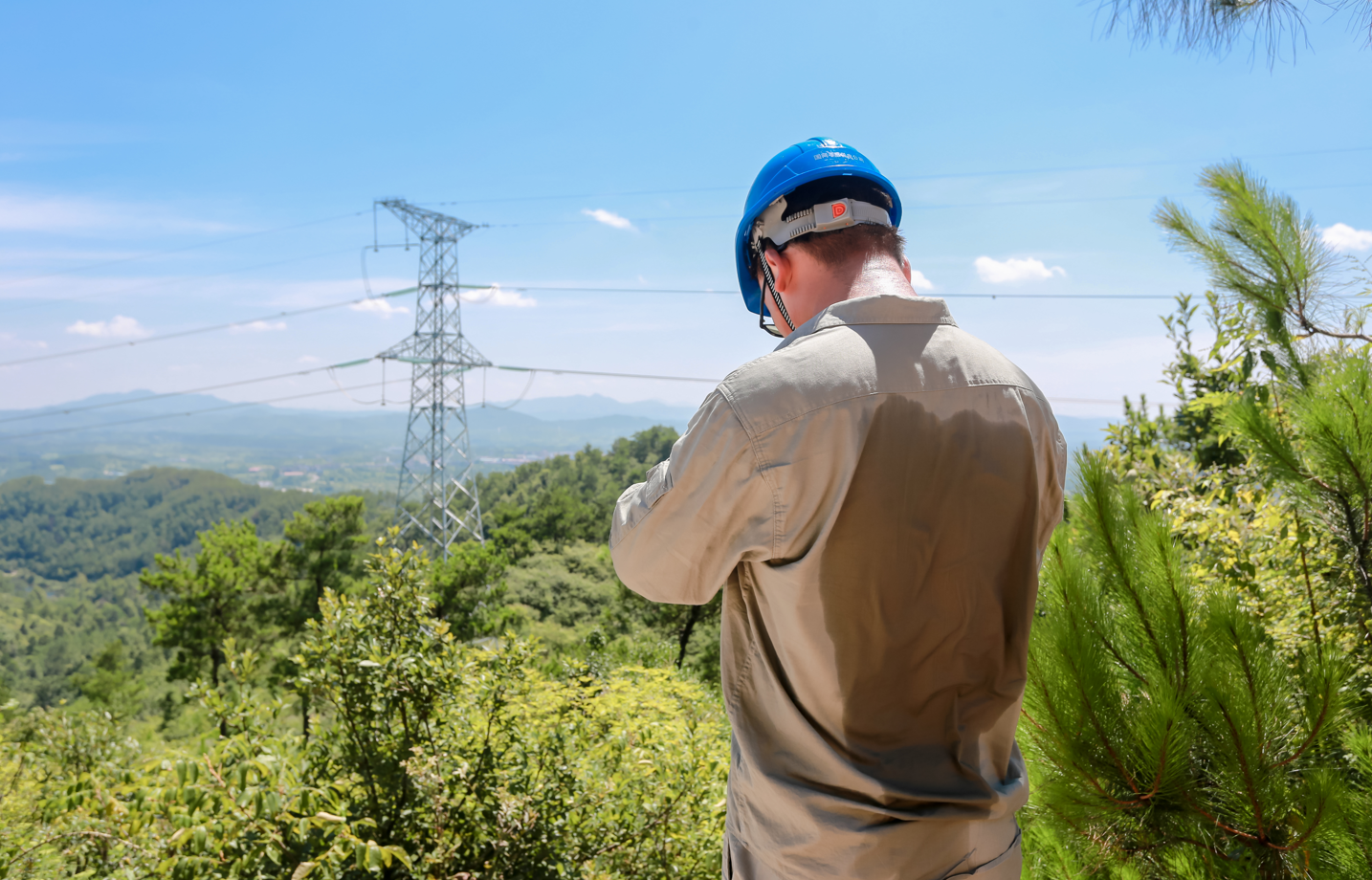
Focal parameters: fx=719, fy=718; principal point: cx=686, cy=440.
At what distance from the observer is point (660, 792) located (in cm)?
289

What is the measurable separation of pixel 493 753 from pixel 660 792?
702 mm

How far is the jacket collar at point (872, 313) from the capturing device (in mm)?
910

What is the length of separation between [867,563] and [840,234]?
46 centimetres

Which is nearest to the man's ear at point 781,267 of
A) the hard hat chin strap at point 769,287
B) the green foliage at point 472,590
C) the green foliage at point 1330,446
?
the hard hat chin strap at point 769,287

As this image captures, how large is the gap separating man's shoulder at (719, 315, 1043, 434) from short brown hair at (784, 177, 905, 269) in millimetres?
153

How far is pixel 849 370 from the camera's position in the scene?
863 millimetres

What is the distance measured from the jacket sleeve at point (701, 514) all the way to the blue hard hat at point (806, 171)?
37cm

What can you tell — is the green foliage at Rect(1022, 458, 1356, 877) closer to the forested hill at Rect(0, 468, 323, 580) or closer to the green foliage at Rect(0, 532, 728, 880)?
the green foliage at Rect(0, 532, 728, 880)

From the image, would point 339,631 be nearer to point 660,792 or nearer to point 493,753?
point 493,753

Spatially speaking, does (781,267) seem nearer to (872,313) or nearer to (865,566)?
(872,313)

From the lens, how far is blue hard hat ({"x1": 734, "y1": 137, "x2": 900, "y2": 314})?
1.04m

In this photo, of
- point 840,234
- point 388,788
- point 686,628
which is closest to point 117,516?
point 686,628

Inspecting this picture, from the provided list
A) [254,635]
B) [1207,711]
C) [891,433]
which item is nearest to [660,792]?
[1207,711]

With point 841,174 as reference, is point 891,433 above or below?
below
